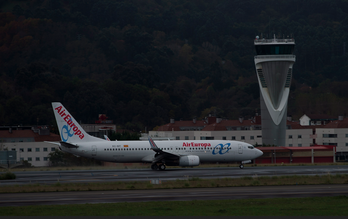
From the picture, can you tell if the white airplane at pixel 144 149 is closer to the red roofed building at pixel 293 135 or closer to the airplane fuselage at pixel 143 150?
the airplane fuselage at pixel 143 150

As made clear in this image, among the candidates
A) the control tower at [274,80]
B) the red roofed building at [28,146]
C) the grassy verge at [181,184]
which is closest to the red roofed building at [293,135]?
the control tower at [274,80]

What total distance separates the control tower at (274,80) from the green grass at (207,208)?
62.9 m

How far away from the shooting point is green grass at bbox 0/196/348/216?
22.6m

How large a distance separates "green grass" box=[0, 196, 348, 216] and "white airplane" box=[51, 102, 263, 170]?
2451cm

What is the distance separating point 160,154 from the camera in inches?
1961

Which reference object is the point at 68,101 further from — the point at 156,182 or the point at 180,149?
the point at 156,182

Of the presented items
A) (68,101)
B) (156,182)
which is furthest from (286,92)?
(68,101)

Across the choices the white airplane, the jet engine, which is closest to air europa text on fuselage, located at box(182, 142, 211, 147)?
the white airplane

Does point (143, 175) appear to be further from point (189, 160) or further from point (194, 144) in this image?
point (194, 144)

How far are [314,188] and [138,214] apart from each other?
41.9 ft

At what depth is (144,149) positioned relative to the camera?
5122cm

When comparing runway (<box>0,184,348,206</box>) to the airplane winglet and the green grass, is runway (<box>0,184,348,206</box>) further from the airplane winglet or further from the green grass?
the airplane winglet

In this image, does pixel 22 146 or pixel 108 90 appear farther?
pixel 108 90

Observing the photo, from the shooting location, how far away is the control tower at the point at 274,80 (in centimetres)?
8712
